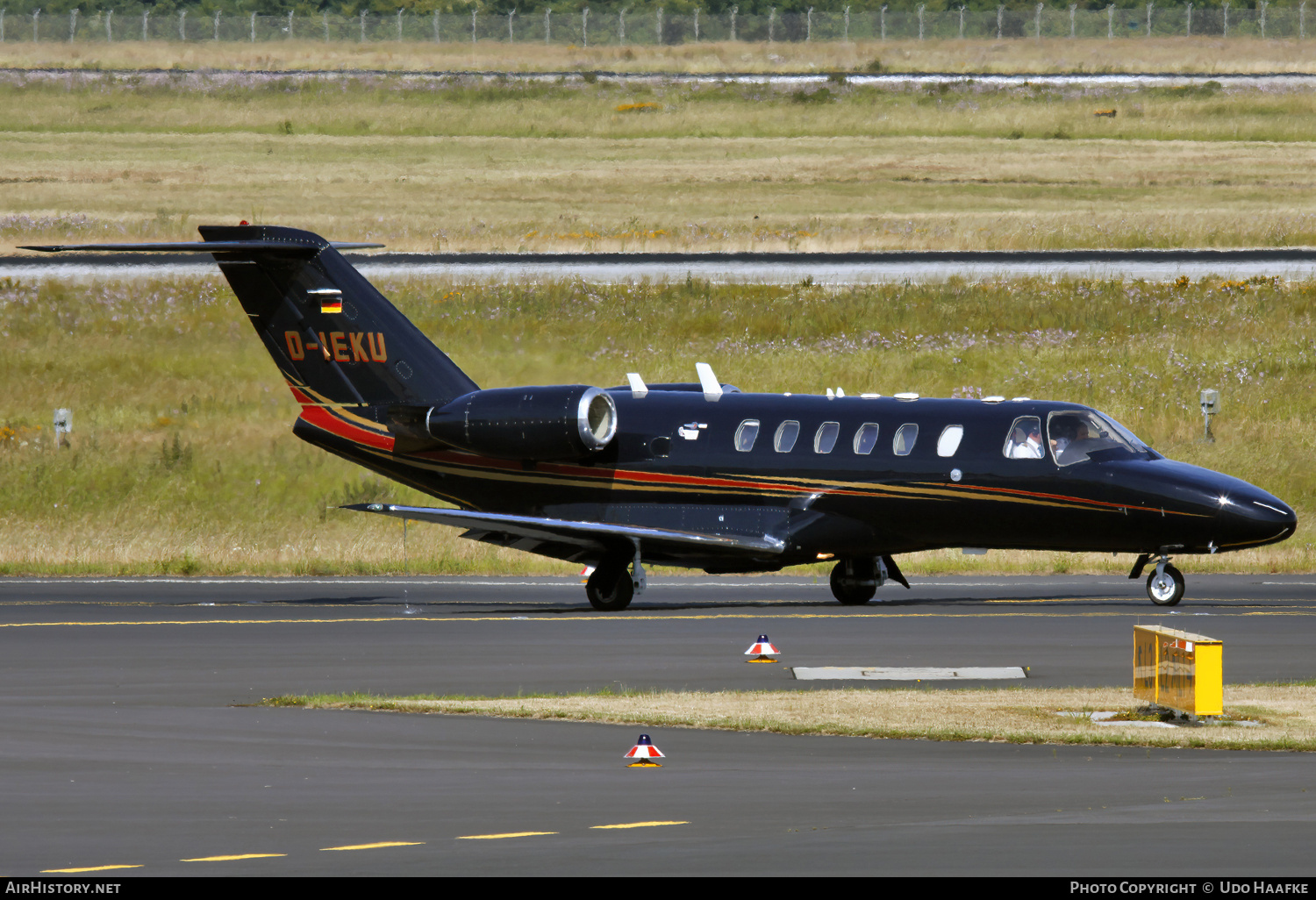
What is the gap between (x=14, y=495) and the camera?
45938mm

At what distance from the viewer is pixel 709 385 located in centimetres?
3059

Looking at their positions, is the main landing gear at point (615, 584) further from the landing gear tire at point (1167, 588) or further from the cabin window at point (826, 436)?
the landing gear tire at point (1167, 588)

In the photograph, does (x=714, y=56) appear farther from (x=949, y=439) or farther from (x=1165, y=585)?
(x=1165, y=585)

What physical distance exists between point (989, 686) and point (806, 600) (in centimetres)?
1041

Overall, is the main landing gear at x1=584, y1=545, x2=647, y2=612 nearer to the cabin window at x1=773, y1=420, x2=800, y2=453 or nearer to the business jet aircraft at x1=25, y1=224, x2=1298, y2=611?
the business jet aircraft at x1=25, y1=224, x2=1298, y2=611

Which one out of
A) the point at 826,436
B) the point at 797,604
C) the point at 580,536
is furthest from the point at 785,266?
the point at 580,536

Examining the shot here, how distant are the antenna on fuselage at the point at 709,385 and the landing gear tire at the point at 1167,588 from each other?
22.1 ft

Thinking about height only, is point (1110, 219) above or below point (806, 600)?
above

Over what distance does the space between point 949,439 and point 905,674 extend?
7851 mm

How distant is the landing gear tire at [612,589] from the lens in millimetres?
29062

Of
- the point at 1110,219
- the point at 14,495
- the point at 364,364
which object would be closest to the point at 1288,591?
the point at 364,364

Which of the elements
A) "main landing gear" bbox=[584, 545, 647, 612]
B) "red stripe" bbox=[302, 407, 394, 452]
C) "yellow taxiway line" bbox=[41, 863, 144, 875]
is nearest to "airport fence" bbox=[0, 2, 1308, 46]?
"red stripe" bbox=[302, 407, 394, 452]

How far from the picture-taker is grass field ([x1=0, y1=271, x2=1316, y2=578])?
4534 cm

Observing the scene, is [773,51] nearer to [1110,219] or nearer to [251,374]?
[1110,219]
